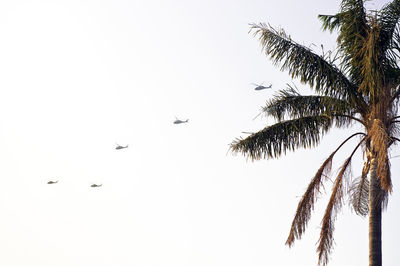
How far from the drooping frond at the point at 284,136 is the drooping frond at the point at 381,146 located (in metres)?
2.90

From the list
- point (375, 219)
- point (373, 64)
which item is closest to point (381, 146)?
point (375, 219)

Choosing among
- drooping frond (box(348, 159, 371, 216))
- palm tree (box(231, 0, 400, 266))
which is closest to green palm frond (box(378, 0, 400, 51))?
palm tree (box(231, 0, 400, 266))

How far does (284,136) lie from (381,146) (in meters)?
4.45

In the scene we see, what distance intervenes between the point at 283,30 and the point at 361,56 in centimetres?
267

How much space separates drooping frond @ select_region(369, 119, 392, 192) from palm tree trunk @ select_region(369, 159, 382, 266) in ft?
2.34

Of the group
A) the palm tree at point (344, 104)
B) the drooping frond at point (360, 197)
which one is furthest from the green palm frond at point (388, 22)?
the drooping frond at point (360, 197)

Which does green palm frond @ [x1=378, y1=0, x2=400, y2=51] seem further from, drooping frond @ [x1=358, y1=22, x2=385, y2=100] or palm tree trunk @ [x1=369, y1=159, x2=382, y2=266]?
palm tree trunk @ [x1=369, y1=159, x2=382, y2=266]

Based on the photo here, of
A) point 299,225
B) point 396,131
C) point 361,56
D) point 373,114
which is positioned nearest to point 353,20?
point 361,56

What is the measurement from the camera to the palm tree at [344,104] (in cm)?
1700

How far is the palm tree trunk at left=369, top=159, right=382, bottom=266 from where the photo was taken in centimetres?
1670

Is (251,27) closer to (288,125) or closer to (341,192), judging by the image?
(288,125)

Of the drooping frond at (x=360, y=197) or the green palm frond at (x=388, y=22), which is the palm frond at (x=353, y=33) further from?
the drooping frond at (x=360, y=197)

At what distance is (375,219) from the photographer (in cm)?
1702

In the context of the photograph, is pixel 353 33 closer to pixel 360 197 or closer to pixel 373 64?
pixel 373 64
